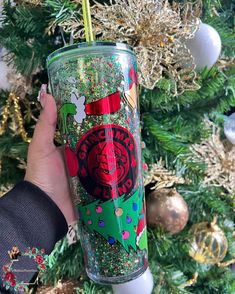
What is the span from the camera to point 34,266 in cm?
55

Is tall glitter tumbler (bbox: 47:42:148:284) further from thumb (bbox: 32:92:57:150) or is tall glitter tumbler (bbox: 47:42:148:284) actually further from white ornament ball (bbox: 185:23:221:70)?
white ornament ball (bbox: 185:23:221:70)

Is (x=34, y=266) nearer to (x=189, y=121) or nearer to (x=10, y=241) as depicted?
(x=10, y=241)

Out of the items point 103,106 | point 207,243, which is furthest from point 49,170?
point 207,243

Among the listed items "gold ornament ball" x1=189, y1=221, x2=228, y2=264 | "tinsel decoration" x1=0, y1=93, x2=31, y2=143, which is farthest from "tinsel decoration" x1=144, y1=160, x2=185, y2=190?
"tinsel decoration" x1=0, y1=93, x2=31, y2=143

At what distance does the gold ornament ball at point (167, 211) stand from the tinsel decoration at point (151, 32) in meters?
0.19

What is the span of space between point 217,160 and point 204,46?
24 centimetres

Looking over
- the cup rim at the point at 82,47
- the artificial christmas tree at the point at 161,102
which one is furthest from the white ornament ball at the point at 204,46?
the cup rim at the point at 82,47

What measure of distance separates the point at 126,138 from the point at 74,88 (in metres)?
0.09

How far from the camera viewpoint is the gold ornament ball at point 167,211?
2.26ft

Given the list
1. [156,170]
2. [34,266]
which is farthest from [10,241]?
[156,170]

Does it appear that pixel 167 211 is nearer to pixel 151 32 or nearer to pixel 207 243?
pixel 207 243

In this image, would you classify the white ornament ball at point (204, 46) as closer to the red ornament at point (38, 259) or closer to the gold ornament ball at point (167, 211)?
the gold ornament ball at point (167, 211)

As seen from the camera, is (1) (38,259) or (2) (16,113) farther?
(2) (16,113)

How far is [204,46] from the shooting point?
26.7 inches
